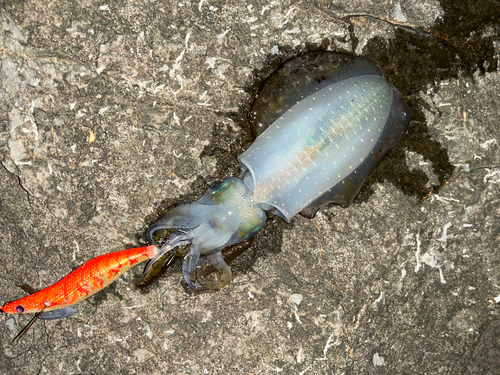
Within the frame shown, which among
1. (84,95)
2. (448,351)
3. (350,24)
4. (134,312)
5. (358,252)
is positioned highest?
(350,24)

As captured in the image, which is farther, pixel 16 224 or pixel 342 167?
pixel 16 224

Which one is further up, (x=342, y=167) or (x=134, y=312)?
(x=342, y=167)

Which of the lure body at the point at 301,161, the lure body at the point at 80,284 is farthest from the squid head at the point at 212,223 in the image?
the lure body at the point at 80,284

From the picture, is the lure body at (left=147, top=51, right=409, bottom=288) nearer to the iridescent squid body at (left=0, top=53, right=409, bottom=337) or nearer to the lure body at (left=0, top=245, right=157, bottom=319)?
the iridescent squid body at (left=0, top=53, right=409, bottom=337)

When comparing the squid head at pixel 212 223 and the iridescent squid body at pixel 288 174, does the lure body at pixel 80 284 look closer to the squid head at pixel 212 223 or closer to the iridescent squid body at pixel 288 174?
the iridescent squid body at pixel 288 174

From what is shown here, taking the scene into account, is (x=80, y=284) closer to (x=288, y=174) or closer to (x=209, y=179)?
(x=209, y=179)

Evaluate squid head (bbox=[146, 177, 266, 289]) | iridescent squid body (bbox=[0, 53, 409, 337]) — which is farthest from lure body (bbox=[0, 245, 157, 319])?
squid head (bbox=[146, 177, 266, 289])

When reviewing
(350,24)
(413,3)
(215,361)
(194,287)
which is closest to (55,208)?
(194,287)

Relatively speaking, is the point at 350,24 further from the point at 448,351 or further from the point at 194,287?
the point at 448,351
